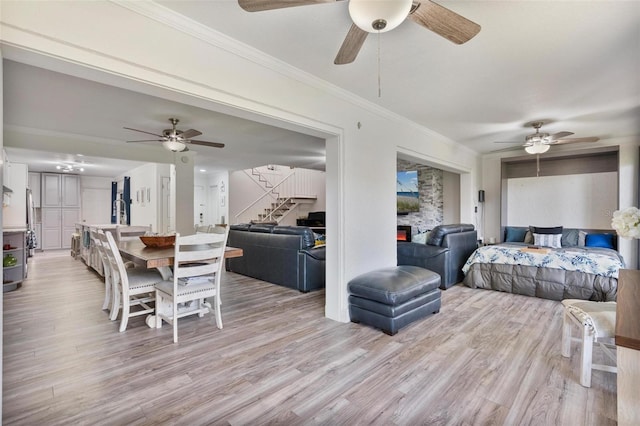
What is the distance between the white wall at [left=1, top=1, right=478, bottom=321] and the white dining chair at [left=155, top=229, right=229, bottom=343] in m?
1.25

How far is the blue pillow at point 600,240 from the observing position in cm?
552

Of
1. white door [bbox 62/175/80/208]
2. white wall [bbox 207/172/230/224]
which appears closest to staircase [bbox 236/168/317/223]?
white wall [bbox 207/172/230/224]

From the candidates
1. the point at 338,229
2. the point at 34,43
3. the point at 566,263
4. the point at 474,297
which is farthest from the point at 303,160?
the point at 34,43

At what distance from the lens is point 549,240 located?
5434 mm

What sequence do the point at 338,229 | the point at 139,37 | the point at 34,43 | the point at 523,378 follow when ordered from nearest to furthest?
the point at 34,43
the point at 139,37
the point at 523,378
the point at 338,229

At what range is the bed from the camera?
3.93 m

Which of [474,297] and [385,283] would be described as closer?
[385,283]

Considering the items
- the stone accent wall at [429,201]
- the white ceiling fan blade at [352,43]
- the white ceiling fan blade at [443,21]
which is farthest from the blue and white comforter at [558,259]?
the white ceiling fan blade at [352,43]

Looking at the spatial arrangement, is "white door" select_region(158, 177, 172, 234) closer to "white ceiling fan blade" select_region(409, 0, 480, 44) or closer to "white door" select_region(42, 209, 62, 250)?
"white door" select_region(42, 209, 62, 250)

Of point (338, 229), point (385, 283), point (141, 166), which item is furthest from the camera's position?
point (141, 166)

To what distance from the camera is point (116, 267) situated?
3.19m

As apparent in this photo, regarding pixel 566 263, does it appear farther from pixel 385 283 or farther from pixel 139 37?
pixel 139 37

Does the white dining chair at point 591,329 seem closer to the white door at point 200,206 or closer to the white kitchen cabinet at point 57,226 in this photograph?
the white door at point 200,206

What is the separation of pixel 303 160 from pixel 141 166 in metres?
4.58
